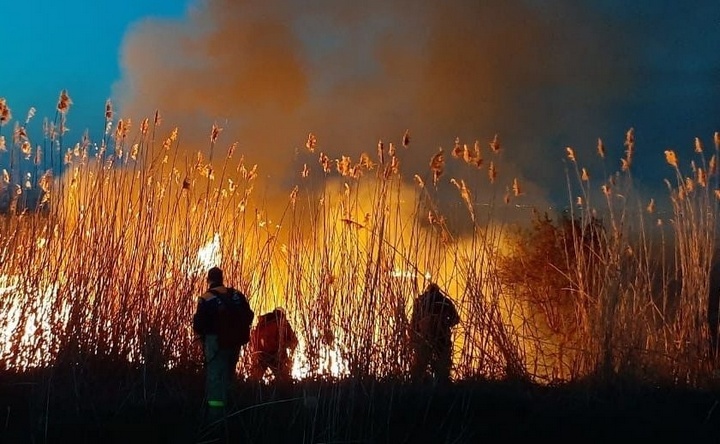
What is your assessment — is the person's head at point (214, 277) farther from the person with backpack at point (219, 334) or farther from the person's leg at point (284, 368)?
the person's leg at point (284, 368)

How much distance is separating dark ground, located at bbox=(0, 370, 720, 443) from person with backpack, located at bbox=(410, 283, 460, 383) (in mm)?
149

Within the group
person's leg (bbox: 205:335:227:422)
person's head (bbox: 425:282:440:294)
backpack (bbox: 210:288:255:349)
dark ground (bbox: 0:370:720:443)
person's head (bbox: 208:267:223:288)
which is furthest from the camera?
person's head (bbox: 425:282:440:294)

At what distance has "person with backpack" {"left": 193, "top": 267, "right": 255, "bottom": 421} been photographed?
439 cm

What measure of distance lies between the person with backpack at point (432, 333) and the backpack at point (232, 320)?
1120 millimetres

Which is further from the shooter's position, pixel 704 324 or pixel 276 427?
pixel 704 324

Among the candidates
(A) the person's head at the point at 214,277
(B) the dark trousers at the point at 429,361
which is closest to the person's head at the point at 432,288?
(B) the dark trousers at the point at 429,361

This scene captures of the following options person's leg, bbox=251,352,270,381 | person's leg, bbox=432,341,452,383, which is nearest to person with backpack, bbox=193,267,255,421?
person's leg, bbox=251,352,270,381

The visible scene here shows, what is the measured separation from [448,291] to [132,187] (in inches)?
88.7

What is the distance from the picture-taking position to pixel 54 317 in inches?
195

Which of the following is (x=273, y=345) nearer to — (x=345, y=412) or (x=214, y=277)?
(x=214, y=277)

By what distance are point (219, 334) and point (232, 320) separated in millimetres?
104

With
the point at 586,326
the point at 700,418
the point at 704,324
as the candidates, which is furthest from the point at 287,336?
the point at 704,324

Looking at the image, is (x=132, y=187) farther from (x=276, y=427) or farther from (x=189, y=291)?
(x=276, y=427)

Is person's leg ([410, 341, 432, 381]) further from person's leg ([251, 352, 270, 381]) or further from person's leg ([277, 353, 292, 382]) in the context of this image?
person's leg ([251, 352, 270, 381])
